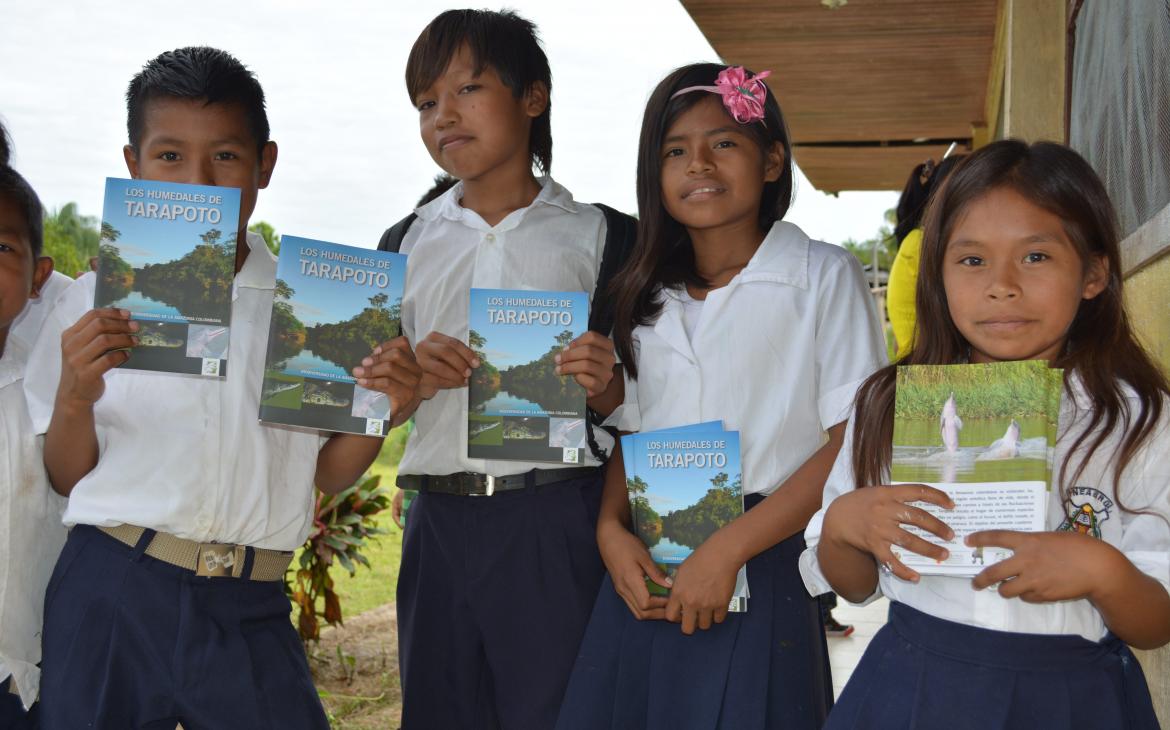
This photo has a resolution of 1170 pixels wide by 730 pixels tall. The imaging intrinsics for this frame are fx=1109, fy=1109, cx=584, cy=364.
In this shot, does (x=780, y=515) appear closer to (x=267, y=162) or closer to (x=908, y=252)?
(x=267, y=162)

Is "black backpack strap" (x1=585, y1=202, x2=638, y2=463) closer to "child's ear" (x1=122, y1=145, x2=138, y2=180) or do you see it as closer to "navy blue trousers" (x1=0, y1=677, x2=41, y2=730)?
"child's ear" (x1=122, y1=145, x2=138, y2=180)

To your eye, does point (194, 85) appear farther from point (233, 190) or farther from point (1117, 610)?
point (1117, 610)

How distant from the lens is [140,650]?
6.27ft

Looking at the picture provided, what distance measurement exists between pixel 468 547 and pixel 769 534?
2.17 feet

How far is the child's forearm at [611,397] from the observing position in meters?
2.26

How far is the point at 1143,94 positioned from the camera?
7.53 ft

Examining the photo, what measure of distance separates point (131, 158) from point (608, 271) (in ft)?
3.25

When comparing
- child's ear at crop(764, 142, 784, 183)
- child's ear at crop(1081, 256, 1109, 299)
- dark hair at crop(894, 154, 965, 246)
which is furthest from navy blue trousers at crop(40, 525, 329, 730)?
dark hair at crop(894, 154, 965, 246)

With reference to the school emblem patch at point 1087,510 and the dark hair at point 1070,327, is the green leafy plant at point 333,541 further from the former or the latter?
the school emblem patch at point 1087,510

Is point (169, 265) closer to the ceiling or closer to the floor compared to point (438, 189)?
closer to the floor

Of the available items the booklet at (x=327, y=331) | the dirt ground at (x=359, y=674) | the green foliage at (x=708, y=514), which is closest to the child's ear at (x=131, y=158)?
the booklet at (x=327, y=331)

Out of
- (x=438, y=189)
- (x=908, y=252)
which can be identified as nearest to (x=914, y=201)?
(x=908, y=252)

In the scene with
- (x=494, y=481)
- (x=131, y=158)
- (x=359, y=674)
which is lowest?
(x=359, y=674)

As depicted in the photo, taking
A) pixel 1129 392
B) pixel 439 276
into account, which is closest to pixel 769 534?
pixel 1129 392
